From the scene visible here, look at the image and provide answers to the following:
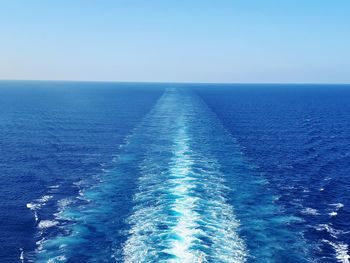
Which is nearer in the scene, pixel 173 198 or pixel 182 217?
pixel 182 217

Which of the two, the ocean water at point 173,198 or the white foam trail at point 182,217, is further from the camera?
the ocean water at point 173,198

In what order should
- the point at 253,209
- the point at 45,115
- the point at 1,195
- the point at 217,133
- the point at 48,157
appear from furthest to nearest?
the point at 45,115
the point at 217,133
the point at 48,157
the point at 1,195
the point at 253,209

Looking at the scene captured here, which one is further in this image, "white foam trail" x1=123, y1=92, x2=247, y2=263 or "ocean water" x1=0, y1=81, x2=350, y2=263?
"ocean water" x1=0, y1=81, x2=350, y2=263

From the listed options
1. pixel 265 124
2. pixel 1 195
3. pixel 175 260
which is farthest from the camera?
pixel 265 124

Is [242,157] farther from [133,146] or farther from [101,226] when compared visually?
[101,226]

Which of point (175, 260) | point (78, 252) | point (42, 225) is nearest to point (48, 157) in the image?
point (42, 225)

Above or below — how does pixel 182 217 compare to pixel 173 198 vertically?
below

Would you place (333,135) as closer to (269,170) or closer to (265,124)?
(265,124)

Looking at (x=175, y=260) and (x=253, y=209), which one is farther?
(x=253, y=209)
